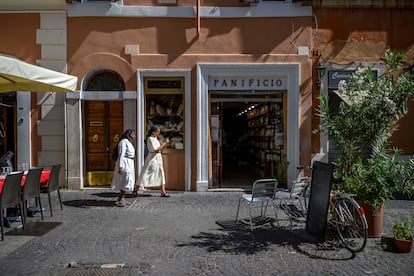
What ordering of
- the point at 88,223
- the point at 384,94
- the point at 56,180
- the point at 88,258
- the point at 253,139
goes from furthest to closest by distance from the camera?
the point at 253,139, the point at 56,180, the point at 88,223, the point at 384,94, the point at 88,258

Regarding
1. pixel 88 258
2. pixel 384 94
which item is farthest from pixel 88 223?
pixel 384 94

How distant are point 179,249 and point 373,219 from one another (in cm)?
285

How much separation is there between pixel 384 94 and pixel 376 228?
1952mm

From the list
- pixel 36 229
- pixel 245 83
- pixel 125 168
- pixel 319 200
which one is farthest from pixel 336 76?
pixel 36 229

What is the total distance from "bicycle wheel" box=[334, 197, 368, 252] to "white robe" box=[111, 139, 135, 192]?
4188 millimetres

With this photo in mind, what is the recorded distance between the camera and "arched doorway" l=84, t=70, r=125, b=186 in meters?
11.2

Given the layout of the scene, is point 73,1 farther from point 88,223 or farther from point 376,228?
point 376,228

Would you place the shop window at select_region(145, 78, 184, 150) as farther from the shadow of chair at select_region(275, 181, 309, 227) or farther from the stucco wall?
the shadow of chair at select_region(275, 181, 309, 227)

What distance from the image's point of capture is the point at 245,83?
11000 millimetres

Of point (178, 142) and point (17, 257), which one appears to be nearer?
point (17, 257)

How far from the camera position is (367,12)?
11039 mm

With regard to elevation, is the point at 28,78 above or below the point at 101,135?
above

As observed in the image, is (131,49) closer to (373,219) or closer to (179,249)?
(179,249)

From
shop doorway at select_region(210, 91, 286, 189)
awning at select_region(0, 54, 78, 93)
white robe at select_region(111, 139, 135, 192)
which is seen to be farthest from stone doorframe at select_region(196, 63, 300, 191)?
awning at select_region(0, 54, 78, 93)
